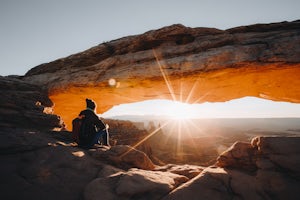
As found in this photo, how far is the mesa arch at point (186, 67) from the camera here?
35.0 feet

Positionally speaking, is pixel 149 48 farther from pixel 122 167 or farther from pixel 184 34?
pixel 122 167

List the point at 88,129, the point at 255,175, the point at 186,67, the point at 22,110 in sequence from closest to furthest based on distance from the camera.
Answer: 1. the point at 255,175
2. the point at 88,129
3. the point at 22,110
4. the point at 186,67

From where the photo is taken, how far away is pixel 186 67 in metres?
11.6

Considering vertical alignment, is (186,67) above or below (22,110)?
above

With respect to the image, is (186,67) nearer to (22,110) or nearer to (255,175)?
(255,175)

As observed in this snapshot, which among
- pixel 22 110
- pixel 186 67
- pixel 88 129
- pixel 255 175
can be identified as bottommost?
pixel 255 175

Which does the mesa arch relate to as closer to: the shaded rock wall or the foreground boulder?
the shaded rock wall

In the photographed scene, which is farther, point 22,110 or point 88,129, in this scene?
point 22,110

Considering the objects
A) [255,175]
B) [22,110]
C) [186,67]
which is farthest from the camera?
[186,67]

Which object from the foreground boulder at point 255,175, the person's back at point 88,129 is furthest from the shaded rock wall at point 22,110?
the foreground boulder at point 255,175

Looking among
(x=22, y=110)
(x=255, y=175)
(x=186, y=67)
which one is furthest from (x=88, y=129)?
(x=255, y=175)

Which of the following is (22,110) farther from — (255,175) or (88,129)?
(255,175)

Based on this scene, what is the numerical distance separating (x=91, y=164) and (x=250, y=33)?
1087 cm

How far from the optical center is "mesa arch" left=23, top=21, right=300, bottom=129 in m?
10.7
